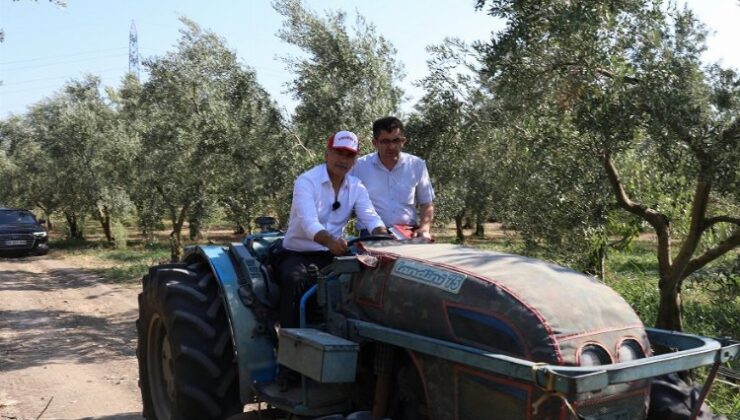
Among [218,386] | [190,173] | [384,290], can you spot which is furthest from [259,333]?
[190,173]

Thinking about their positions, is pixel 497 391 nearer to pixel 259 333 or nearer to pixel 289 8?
pixel 259 333

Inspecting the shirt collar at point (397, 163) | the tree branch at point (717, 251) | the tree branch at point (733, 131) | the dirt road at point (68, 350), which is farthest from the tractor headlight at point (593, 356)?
the tree branch at point (717, 251)

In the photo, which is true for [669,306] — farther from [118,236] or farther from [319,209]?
[118,236]

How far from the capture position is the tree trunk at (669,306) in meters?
7.18

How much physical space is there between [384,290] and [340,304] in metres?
0.37

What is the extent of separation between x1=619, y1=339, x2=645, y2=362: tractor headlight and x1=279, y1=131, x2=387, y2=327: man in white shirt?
5.27 ft

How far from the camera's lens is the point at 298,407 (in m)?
3.51

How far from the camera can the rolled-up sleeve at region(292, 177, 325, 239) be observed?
4.04 meters

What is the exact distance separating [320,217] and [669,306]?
4565mm

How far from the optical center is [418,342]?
9.65 ft

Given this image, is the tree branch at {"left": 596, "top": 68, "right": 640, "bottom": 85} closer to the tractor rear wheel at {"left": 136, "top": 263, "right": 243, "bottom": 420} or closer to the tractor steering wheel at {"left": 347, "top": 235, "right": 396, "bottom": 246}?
the tractor steering wheel at {"left": 347, "top": 235, "right": 396, "bottom": 246}

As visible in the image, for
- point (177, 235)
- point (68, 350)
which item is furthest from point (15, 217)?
point (68, 350)

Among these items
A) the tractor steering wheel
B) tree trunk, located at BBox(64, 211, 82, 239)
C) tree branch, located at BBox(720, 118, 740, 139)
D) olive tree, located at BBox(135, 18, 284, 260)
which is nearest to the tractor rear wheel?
the tractor steering wheel

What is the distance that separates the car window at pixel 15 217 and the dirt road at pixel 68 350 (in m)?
6.99
